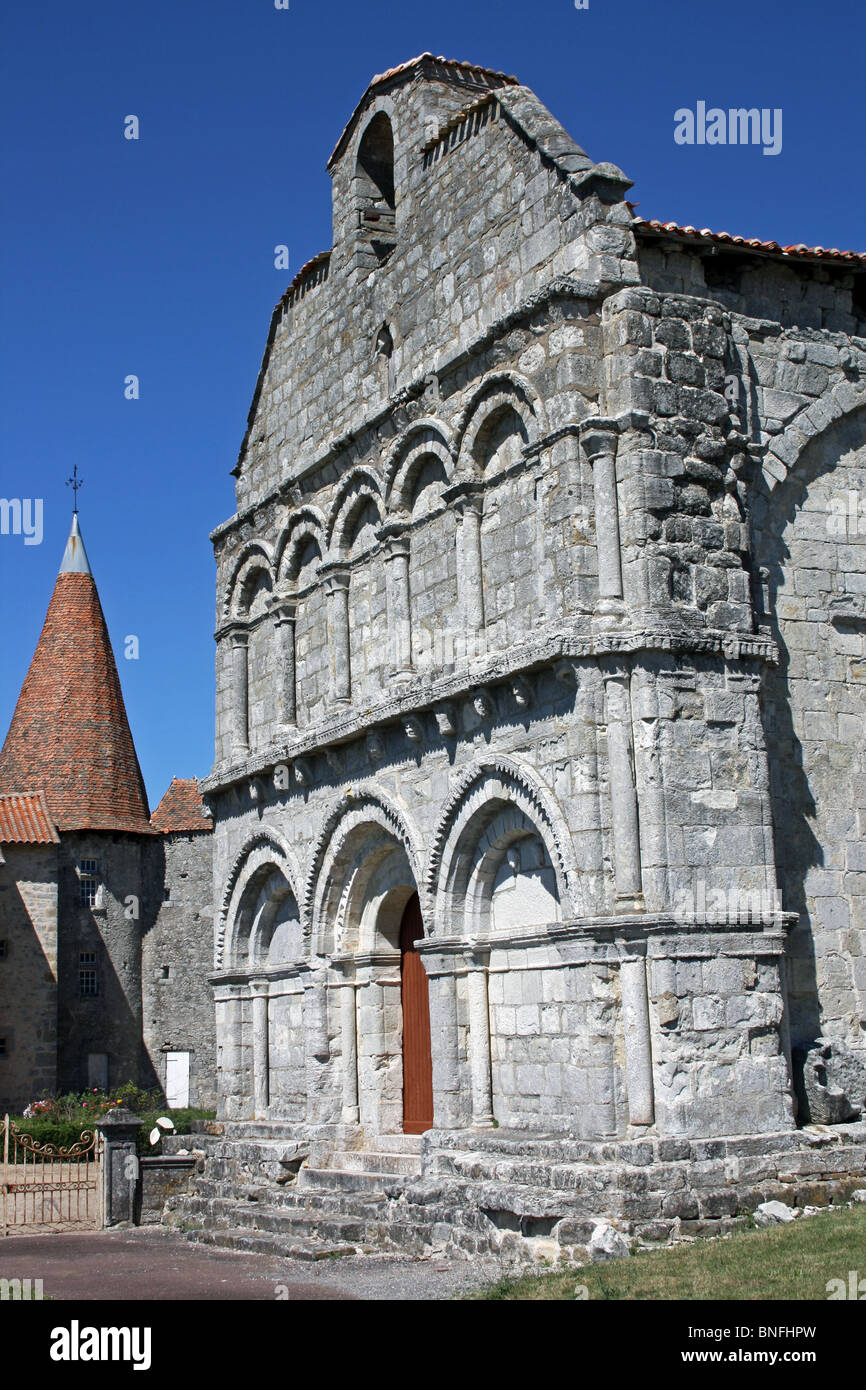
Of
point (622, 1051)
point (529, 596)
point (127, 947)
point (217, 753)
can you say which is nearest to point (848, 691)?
point (529, 596)

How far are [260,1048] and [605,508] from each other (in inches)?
341

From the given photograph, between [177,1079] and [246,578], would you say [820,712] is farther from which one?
[177,1079]

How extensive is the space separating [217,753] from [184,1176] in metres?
5.15

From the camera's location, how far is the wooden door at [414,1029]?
49.1 ft

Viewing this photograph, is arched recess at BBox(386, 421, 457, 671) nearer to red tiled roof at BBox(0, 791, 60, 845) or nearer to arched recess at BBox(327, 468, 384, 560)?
arched recess at BBox(327, 468, 384, 560)

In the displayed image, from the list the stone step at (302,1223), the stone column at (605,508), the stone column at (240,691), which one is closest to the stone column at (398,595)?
the stone column at (605,508)

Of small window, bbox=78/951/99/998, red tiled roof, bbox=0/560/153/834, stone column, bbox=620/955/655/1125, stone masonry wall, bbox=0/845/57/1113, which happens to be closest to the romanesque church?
stone column, bbox=620/955/655/1125

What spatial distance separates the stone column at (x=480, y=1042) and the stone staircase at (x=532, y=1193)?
21 centimetres

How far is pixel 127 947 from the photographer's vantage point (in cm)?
3959

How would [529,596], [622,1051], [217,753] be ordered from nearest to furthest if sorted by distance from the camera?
[622,1051] < [529,596] < [217,753]

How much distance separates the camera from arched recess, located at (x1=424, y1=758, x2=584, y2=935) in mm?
12266

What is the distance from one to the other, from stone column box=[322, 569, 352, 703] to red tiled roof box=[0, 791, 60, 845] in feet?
63.2

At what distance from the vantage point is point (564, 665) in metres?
11.8

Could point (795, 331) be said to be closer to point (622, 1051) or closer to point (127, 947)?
point (622, 1051)
